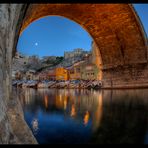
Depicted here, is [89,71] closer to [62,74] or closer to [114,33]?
[62,74]

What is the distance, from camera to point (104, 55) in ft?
55.1

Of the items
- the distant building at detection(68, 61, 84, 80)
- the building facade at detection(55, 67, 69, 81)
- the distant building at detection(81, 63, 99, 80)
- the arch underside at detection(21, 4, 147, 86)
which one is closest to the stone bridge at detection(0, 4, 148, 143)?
the arch underside at detection(21, 4, 147, 86)

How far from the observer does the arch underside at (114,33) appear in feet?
41.1

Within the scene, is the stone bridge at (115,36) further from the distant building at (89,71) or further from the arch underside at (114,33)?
the distant building at (89,71)

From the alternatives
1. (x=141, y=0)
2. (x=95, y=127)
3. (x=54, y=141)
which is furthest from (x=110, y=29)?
(x=141, y=0)

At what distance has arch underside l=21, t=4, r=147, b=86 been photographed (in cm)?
1252

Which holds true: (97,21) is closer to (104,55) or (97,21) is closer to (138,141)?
(104,55)

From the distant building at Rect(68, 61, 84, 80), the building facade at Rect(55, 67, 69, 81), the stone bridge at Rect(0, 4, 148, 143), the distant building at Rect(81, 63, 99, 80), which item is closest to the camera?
the stone bridge at Rect(0, 4, 148, 143)

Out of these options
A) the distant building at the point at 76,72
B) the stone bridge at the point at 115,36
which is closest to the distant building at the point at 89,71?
the distant building at the point at 76,72

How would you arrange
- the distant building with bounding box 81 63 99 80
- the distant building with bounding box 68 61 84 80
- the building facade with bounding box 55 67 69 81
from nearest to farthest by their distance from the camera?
the distant building with bounding box 81 63 99 80 → the distant building with bounding box 68 61 84 80 → the building facade with bounding box 55 67 69 81

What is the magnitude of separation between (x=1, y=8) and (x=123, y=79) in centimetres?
1560

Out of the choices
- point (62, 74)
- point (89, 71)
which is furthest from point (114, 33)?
point (62, 74)

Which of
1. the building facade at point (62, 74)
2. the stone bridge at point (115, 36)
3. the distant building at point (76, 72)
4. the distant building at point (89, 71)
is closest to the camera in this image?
the stone bridge at point (115, 36)

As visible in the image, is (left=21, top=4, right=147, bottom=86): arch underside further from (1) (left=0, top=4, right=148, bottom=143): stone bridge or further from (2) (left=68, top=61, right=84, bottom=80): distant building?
(2) (left=68, top=61, right=84, bottom=80): distant building
